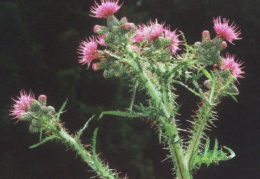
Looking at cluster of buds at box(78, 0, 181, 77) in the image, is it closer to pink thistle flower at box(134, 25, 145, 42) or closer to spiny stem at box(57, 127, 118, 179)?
pink thistle flower at box(134, 25, 145, 42)

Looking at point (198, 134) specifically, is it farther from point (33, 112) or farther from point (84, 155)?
point (33, 112)

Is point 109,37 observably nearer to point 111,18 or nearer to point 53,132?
point 111,18

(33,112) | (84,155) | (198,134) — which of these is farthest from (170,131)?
(33,112)

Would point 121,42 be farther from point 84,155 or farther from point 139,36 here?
point 84,155

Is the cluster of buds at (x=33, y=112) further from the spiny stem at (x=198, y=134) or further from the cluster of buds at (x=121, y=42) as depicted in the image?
the spiny stem at (x=198, y=134)

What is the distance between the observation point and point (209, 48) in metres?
1.60

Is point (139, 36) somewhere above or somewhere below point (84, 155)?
above

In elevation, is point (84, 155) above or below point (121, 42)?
below

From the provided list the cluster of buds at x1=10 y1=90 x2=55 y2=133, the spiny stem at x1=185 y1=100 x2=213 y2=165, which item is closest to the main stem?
the spiny stem at x1=185 y1=100 x2=213 y2=165

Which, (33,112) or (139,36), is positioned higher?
(139,36)

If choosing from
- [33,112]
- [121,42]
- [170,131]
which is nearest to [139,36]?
[121,42]

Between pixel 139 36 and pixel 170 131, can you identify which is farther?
pixel 139 36

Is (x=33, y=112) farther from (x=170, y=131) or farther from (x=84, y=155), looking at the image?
(x=170, y=131)

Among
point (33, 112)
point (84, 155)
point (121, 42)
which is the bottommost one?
point (84, 155)
